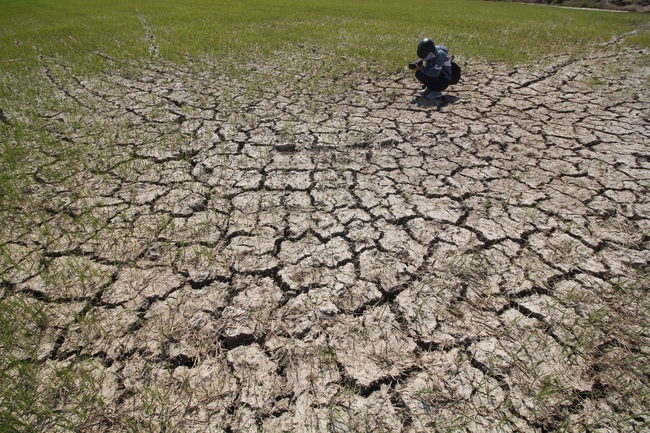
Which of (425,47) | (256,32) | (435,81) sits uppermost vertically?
(256,32)

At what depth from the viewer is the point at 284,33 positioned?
856 cm

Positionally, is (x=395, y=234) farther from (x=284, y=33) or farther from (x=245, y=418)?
(x=284, y=33)

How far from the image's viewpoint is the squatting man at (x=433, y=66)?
438 centimetres

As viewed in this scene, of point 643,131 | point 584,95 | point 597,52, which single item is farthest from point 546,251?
point 597,52

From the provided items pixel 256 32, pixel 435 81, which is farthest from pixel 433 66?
pixel 256 32

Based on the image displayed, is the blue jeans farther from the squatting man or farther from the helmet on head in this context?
the helmet on head

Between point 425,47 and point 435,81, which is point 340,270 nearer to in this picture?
point 425,47

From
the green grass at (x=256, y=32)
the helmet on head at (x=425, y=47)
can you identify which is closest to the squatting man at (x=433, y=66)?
the helmet on head at (x=425, y=47)

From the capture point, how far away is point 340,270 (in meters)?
Answer: 2.17

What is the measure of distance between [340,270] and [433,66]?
362cm

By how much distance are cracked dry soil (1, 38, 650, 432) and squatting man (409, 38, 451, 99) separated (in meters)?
0.90

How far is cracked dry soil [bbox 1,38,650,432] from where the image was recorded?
4.98 feet

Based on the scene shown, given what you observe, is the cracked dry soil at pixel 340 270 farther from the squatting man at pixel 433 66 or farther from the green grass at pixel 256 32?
the green grass at pixel 256 32

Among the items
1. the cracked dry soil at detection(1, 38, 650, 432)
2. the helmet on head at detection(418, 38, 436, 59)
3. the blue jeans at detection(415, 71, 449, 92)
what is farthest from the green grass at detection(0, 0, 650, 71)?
the cracked dry soil at detection(1, 38, 650, 432)
